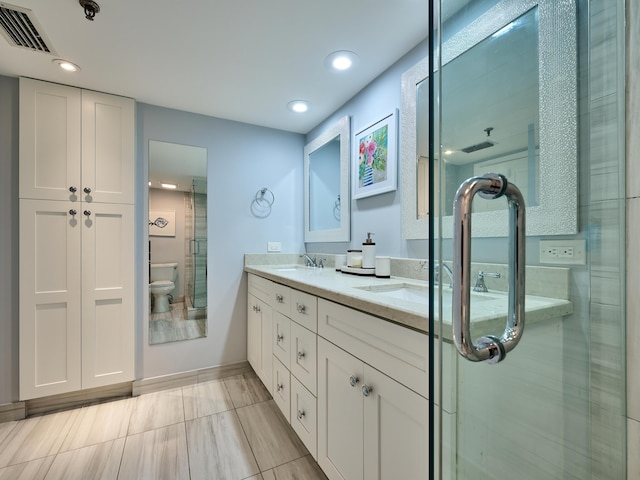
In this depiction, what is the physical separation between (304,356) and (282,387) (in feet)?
1.42

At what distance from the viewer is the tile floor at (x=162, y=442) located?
1428mm

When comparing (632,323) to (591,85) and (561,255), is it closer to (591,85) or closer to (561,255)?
(561,255)

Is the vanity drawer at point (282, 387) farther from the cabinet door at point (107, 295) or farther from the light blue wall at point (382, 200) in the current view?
the cabinet door at point (107, 295)

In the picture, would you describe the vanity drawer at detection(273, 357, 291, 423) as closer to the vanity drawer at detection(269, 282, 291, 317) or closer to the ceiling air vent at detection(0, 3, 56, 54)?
the vanity drawer at detection(269, 282, 291, 317)

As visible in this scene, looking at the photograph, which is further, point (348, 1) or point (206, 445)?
point (206, 445)

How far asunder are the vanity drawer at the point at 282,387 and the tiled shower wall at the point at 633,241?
1349 mm

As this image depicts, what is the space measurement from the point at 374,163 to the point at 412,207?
457 millimetres

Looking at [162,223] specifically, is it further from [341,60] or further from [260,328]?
[341,60]

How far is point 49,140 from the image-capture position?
1.95 meters

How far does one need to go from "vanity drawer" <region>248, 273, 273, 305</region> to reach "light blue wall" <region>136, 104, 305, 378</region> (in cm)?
21

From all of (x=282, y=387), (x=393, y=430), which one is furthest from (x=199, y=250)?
(x=393, y=430)

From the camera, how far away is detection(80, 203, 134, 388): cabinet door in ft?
6.66

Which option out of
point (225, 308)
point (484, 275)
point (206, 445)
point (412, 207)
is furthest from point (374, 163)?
point (206, 445)

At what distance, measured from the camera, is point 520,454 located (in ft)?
2.12
